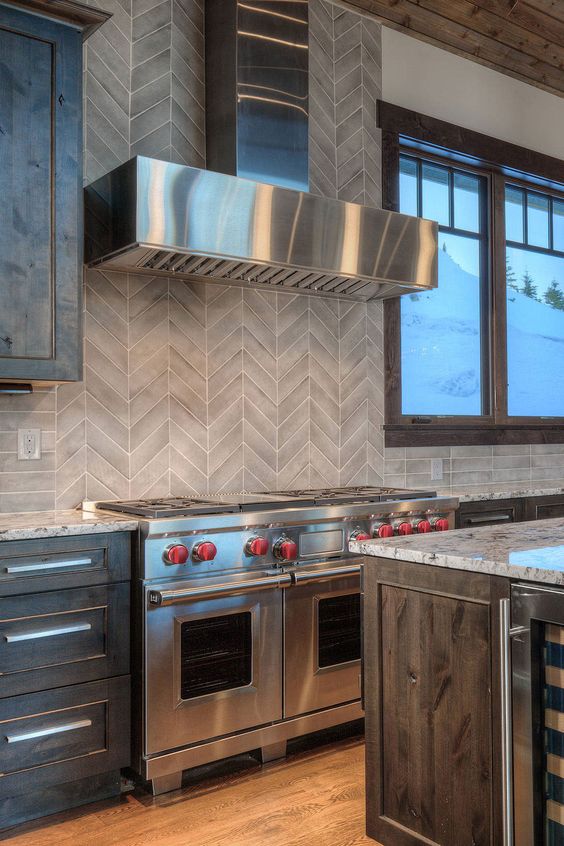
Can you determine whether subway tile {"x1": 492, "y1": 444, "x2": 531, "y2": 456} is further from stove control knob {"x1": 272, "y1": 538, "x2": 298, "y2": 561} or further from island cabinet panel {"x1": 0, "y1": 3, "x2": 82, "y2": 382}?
island cabinet panel {"x1": 0, "y1": 3, "x2": 82, "y2": 382}

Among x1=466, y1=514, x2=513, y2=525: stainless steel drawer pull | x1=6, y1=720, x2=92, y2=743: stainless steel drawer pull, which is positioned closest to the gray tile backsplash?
x1=466, y1=514, x2=513, y2=525: stainless steel drawer pull

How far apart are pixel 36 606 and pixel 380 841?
3.82 feet

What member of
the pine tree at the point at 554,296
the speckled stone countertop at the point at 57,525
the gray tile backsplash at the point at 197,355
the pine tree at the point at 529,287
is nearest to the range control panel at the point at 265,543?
the speckled stone countertop at the point at 57,525

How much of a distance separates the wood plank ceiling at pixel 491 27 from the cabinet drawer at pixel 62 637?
10.1 feet

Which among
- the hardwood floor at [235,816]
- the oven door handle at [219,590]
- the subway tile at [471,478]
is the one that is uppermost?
the subway tile at [471,478]

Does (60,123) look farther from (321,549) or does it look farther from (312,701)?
(312,701)

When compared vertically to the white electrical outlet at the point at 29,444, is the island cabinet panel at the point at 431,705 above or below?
below

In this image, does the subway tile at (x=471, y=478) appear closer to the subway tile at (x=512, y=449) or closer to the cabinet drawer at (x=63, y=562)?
the subway tile at (x=512, y=449)

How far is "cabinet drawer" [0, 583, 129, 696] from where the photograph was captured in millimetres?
2320

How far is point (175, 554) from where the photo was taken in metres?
2.56

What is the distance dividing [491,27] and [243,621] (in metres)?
3.37

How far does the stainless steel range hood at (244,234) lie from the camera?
106 inches

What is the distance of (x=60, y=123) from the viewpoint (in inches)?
103

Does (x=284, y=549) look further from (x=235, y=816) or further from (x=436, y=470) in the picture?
(x=436, y=470)
